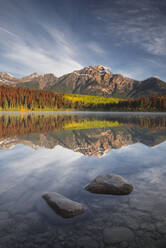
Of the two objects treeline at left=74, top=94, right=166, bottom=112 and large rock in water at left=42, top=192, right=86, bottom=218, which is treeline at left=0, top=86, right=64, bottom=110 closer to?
treeline at left=74, top=94, right=166, bottom=112

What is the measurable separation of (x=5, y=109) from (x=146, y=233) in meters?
135

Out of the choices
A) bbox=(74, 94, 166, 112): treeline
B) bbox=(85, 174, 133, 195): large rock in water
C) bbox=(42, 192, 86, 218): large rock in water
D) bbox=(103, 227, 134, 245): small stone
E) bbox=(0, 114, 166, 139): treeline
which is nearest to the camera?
bbox=(103, 227, 134, 245): small stone

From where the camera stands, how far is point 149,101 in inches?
6196

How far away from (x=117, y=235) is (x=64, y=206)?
67.1 inches

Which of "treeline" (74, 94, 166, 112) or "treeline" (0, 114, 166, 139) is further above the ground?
"treeline" (74, 94, 166, 112)

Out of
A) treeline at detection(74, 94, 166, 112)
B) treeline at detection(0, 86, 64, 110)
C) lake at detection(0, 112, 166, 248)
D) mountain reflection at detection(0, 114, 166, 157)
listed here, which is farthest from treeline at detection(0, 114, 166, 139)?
treeline at detection(74, 94, 166, 112)

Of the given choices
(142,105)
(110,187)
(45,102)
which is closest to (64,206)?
(110,187)

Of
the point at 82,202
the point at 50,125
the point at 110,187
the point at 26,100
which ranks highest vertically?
the point at 26,100

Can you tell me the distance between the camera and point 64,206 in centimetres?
491

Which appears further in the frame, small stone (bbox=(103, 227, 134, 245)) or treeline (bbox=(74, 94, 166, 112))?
treeline (bbox=(74, 94, 166, 112))

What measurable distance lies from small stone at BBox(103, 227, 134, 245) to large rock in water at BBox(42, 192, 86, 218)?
3.45ft

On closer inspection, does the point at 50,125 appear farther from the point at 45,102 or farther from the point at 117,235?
the point at 45,102

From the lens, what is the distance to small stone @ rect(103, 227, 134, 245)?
3.74 metres

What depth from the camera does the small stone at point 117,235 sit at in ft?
12.3
